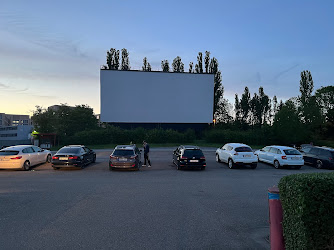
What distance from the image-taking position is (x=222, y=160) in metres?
19.7

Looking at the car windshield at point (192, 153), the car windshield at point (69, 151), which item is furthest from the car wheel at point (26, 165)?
the car windshield at point (192, 153)

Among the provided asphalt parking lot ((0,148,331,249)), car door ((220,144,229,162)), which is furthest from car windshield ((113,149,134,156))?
car door ((220,144,229,162))

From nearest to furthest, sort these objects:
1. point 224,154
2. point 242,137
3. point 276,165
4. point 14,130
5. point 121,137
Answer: point 276,165 < point 224,154 < point 121,137 < point 242,137 < point 14,130

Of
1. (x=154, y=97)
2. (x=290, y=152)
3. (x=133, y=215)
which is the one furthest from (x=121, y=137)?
(x=133, y=215)

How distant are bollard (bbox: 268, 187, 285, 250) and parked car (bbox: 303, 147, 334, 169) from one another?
16344 millimetres

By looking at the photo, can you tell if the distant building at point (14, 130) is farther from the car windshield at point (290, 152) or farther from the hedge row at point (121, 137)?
the car windshield at point (290, 152)

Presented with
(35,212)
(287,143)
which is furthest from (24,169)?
(287,143)

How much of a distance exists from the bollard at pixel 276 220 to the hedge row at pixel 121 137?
36606 mm

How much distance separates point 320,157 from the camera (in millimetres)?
18953

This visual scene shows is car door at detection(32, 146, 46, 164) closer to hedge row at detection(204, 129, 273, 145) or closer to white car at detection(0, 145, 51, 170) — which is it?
white car at detection(0, 145, 51, 170)

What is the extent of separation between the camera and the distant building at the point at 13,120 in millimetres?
154625

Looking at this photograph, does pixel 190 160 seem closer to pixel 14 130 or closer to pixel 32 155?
pixel 32 155

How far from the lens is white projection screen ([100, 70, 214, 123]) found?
43.7m

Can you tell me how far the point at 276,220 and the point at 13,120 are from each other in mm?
185380
